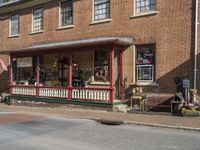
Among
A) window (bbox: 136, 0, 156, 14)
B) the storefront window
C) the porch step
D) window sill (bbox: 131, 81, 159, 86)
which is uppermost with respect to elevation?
window (bbox: 136, 0, 156, 14)

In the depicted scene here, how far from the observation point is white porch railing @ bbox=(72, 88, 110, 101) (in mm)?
16797

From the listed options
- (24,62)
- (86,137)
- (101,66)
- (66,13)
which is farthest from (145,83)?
(24,62)

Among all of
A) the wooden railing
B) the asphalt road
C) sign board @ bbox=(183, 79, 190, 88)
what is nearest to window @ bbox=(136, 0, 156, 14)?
sign board @ bbox=(183, 79, 190, 88)

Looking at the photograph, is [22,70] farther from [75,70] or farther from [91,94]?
[91,94]

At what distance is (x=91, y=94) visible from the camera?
1739 cm

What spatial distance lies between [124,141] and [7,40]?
18.9m

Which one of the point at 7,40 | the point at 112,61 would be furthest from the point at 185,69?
the point at 7,40

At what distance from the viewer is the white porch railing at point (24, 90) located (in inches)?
817

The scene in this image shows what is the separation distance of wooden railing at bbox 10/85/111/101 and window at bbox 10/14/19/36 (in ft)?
17.7

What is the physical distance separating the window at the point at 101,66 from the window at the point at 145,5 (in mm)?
2902

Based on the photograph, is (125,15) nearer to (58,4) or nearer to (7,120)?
(58,4)

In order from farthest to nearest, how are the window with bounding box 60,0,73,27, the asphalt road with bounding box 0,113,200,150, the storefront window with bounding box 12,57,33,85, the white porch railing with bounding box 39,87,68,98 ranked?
the storefront window with bounding box 12,57,33,85 → the window with bounding box 60,0,73,27 → the white porch railing with bounding box 39,87,68,98 → the asphalt road with bounding box 0,113,200,150

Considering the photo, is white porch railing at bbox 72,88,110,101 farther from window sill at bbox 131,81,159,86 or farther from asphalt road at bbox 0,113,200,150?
asphalt road at bbox 0,113,200,150

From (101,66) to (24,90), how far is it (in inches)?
226
